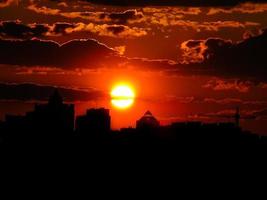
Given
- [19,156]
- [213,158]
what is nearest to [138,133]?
[213,158]

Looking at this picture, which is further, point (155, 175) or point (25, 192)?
point (155, 175)

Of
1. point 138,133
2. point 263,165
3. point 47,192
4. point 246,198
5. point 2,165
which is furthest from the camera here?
point 138,133

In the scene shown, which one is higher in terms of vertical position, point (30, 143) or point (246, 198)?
point (30, 143)

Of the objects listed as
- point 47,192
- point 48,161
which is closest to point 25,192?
point 47,192

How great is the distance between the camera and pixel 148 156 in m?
171

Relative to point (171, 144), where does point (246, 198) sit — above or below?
below

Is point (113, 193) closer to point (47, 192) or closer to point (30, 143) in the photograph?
point (47, 192)

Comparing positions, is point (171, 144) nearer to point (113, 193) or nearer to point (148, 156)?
point (148, 156)

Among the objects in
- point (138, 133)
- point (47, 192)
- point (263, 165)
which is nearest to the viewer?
point (47, 192)

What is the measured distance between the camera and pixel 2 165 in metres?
163

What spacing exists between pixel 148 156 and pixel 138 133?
26.6m

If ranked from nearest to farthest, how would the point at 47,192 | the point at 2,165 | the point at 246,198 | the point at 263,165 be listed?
1. the point at 47,192
2. the point at 246,198
3. the point at 2,165
4. the point at 263,165

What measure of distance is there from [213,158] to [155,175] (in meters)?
28.7

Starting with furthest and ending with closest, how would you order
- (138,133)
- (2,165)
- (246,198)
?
(138,133) → (2,165) → (246,198)
